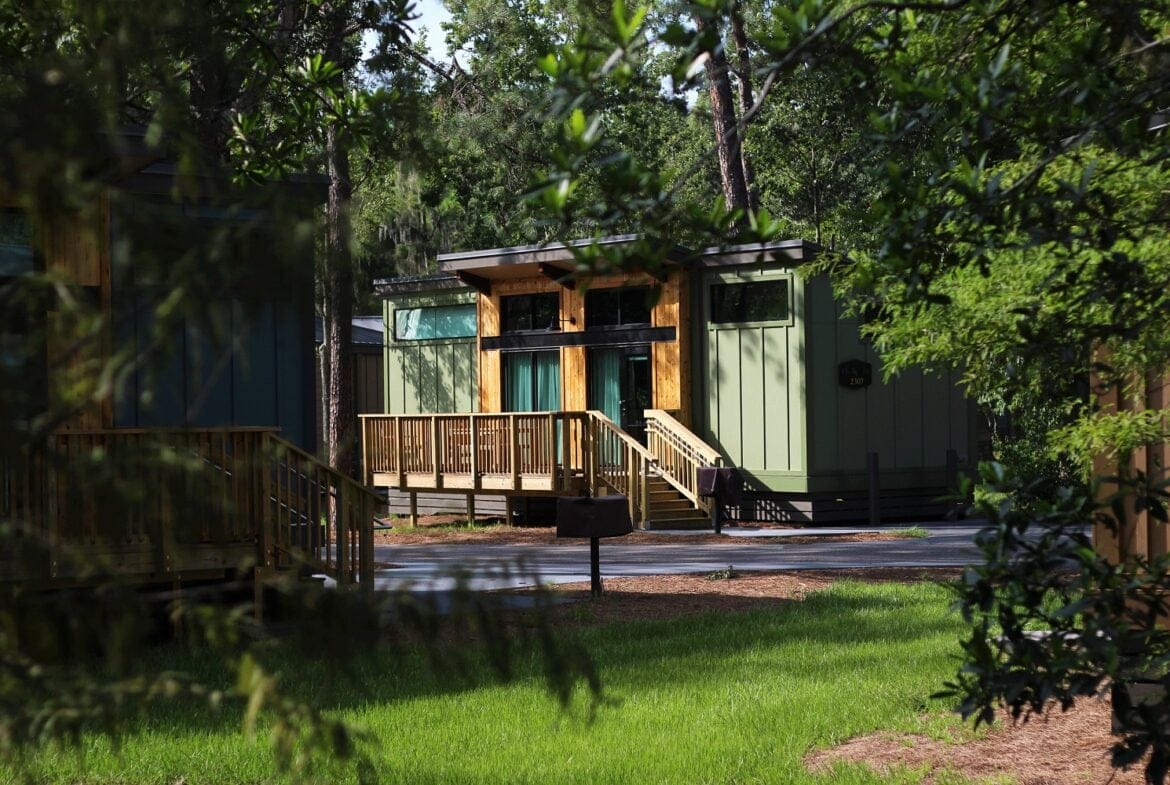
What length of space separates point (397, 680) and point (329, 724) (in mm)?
6592

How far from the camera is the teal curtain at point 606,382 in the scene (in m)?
23.6

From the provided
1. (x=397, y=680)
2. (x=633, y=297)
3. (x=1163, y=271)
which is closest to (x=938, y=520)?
(x=633, y=297)

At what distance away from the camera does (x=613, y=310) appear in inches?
941

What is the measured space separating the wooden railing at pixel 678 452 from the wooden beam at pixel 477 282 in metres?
4.28

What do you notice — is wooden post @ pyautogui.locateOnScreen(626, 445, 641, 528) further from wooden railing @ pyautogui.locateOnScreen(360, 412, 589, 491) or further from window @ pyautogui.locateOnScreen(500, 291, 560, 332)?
window @ pyautogui.locateOnScreen(500, 291, 560, 332)

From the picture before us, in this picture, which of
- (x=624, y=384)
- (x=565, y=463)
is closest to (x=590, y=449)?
(x=565, y=463)

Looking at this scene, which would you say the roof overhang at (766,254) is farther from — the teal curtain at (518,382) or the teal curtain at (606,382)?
the teal curtain at (518,382)

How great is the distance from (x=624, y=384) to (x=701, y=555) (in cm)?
678

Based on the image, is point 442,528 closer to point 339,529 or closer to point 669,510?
point 669,510

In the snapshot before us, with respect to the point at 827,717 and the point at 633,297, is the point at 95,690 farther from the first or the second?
the point at 633,297

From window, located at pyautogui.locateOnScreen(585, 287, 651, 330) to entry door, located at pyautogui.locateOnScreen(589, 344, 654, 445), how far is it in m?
0.46

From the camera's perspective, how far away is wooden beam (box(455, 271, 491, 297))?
24766mm

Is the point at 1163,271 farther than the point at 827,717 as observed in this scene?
No

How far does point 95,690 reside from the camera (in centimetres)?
201
